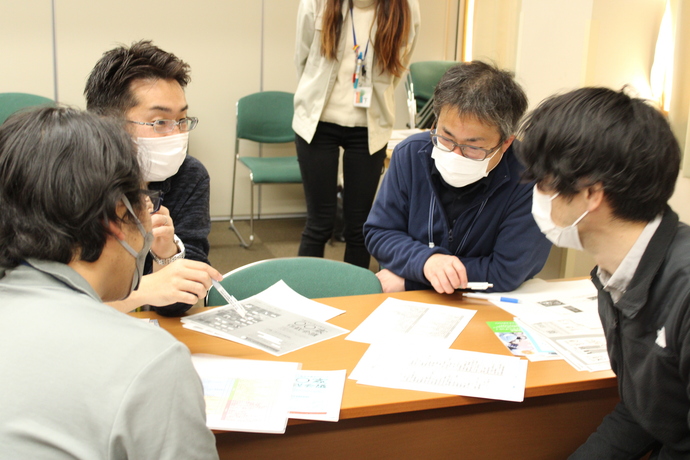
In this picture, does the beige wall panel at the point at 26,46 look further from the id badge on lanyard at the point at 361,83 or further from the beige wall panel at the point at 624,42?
the beige wall panel at the point at 624,42

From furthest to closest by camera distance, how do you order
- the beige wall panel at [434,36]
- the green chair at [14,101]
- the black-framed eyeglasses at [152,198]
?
the beige wall panel at [434,36] → the green chair at [14,101] → the black-framed eyeglasses at [152,198]

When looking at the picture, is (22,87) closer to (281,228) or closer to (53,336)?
(281,228)

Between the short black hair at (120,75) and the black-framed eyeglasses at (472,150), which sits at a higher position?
the short black hair at (120,75)

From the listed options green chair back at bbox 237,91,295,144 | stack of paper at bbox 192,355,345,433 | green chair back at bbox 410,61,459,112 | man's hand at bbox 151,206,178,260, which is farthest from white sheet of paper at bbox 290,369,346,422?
green chair back at bbox 410,61,459,112

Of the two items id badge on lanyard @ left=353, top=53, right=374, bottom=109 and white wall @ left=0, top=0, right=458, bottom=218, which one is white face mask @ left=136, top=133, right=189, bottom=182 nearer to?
id badge on lanyard @ left=353, top=53, right=374, bottom=109

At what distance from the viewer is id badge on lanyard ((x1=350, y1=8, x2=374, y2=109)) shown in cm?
277

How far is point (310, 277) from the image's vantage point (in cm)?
189

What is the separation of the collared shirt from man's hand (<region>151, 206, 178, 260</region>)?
1.05 meters

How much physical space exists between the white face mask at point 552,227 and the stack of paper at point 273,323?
21.4 inches

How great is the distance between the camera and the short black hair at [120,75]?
65.7 inches

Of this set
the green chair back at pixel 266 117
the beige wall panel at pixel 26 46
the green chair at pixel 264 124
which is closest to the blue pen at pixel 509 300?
the green chair at pixel 264 124

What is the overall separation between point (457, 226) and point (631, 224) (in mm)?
755

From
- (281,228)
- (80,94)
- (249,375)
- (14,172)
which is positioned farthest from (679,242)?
(80,94)

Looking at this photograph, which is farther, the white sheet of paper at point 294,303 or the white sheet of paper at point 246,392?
A: the white sheet of paper at point 294,303
